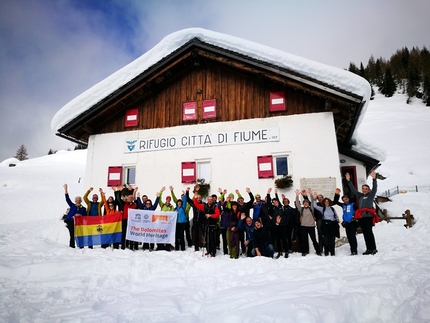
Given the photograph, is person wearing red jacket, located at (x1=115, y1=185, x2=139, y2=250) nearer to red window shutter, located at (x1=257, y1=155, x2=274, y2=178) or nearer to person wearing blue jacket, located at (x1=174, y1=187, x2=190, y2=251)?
person wearing blue jacket, located at (x1=174, y1=187, x2=190, y2=251)

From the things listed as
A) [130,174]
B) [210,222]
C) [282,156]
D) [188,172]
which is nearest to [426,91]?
[282,156]

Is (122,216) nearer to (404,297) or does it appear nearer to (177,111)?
(177,111)

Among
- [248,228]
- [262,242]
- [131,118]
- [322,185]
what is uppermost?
[131,118]

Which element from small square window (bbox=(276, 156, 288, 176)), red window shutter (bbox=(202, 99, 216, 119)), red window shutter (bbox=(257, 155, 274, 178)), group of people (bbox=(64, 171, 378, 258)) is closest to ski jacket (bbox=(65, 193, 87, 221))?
group of people (bbox=(64, 171, 378, 258))

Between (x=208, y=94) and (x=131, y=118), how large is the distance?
3460 millimetres

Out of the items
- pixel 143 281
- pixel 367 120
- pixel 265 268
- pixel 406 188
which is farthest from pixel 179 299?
pixel 367 120

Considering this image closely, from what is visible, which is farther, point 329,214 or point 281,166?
point 281,166

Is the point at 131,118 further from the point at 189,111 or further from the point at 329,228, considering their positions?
the point at 329,228

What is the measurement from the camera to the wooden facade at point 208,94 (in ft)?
33.0

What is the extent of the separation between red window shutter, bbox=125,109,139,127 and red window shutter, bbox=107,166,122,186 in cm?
188

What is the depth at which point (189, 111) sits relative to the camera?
11.4 metres

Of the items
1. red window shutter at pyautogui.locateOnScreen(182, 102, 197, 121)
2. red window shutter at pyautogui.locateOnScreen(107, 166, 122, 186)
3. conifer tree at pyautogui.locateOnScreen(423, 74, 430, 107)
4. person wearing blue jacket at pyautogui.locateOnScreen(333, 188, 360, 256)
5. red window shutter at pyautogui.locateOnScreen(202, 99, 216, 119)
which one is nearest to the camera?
person wearing blue jacket at pyautogui.locateOnScreen(333, 188, 360, 256)

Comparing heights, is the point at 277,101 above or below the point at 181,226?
above

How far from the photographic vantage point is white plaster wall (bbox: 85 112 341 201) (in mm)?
9820
